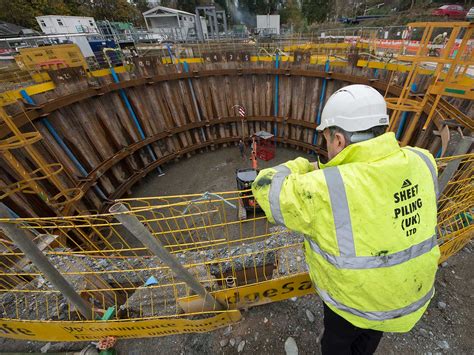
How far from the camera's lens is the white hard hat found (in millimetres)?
1772

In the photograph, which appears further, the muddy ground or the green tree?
the green tree

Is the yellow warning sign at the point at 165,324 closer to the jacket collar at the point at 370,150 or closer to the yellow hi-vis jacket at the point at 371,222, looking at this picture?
the yellow hi-vis jacket at the point at 371,222

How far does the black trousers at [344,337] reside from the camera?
204cm

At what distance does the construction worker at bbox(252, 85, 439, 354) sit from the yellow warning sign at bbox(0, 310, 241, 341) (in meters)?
1.98

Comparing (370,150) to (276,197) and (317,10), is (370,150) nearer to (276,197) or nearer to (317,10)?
(276,197)

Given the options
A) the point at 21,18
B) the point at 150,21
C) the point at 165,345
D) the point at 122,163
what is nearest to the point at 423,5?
the point at 150,21

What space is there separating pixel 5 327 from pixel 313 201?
449 cm

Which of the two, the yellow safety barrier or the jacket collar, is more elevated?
the jacket collar

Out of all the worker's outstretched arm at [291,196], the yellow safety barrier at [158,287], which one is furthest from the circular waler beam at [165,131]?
the worker's outstretched arm at [291,196]

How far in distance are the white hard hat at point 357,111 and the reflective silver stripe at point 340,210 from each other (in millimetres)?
534

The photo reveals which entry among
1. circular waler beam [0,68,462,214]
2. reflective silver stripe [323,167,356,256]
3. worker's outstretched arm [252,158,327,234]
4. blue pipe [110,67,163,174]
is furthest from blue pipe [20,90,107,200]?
reflective silver stripe [323,167,356,256]

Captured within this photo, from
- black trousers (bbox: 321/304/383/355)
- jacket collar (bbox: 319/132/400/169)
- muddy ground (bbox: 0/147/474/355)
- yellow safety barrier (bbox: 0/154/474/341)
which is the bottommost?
muddy ground (bbox: 0/147/474/355)

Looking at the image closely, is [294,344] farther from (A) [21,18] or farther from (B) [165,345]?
(A) [21,18]

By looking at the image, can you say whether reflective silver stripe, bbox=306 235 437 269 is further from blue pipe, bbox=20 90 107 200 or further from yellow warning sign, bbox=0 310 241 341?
blue pipe, bbox=20 90 107 200
